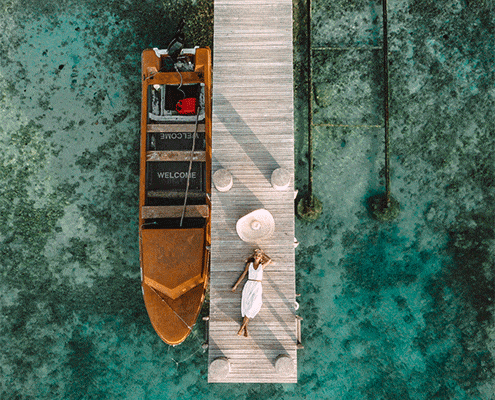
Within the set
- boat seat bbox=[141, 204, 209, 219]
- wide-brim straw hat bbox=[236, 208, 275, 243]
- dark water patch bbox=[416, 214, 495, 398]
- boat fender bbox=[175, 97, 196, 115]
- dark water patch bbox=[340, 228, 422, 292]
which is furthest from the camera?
dark water patch bbox=[340, 228, 422, 292]

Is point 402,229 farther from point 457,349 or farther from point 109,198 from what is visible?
point 109,198

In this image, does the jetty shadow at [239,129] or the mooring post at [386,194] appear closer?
the jetty shadow at [239,129]

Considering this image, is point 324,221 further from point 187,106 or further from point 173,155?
point 187,106

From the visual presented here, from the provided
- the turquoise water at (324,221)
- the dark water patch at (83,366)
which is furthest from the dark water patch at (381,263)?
the dark water patch at (83,366)

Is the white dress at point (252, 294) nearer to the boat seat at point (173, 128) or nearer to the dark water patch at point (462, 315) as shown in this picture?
the boat seat at point (173, 128)

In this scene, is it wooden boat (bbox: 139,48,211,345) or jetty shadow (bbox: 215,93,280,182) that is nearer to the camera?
jetty shadow (bbox: 215,93,280,182)

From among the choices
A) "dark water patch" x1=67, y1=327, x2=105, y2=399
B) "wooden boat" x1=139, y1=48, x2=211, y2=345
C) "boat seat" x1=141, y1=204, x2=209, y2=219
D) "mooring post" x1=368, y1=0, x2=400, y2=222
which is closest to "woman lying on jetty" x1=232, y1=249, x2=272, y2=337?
"wooden boat" x1=139, y1=48, x2=211, y2=345

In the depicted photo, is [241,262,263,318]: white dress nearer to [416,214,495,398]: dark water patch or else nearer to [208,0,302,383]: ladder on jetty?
[208,0,302,383]: ladder on jetty
